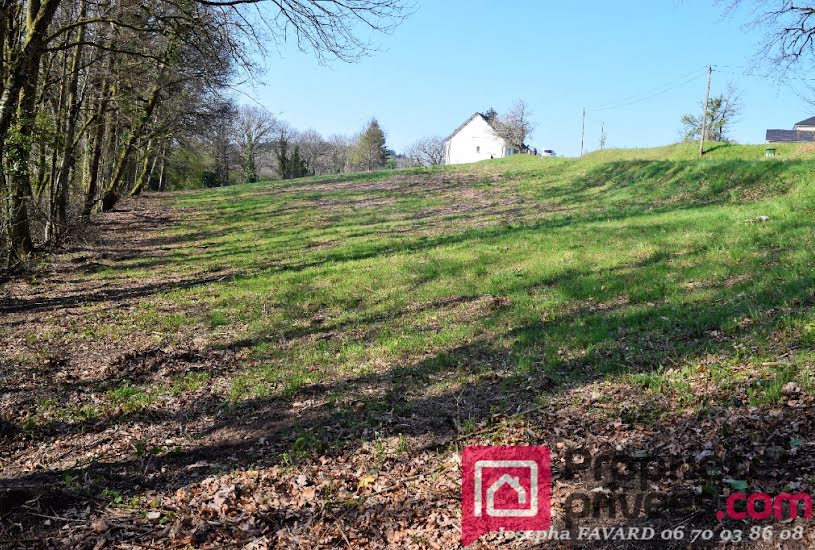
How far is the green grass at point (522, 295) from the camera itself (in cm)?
673

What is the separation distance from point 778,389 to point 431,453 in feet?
11.0

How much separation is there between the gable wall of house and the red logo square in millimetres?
79662

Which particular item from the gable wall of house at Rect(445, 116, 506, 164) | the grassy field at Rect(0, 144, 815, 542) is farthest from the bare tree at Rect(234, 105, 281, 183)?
the grassy field at Rect(0, 144, 815, 542)

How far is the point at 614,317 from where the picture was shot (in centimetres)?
803

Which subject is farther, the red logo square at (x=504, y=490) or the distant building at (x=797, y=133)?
the distant building at (x=797, y=133)

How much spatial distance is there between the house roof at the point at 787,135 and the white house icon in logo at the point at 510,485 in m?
75.6

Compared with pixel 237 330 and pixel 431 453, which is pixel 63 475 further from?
pixel 237 330

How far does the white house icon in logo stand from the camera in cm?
419

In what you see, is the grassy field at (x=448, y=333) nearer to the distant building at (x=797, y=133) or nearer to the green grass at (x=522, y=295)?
the green grass at (x=522, y=295)

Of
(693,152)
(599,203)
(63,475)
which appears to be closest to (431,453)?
(63,475)

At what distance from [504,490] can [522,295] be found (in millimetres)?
5711

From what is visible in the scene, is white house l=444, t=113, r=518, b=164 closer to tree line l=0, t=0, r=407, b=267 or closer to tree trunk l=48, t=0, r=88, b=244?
tree line l=0, t=0, r=407, b=267

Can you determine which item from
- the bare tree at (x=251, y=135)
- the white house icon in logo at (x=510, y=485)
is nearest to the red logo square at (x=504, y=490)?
the white house icon in logo at (x=510, y=485)

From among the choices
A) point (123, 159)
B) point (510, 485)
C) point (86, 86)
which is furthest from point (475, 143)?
point (510, 485)
